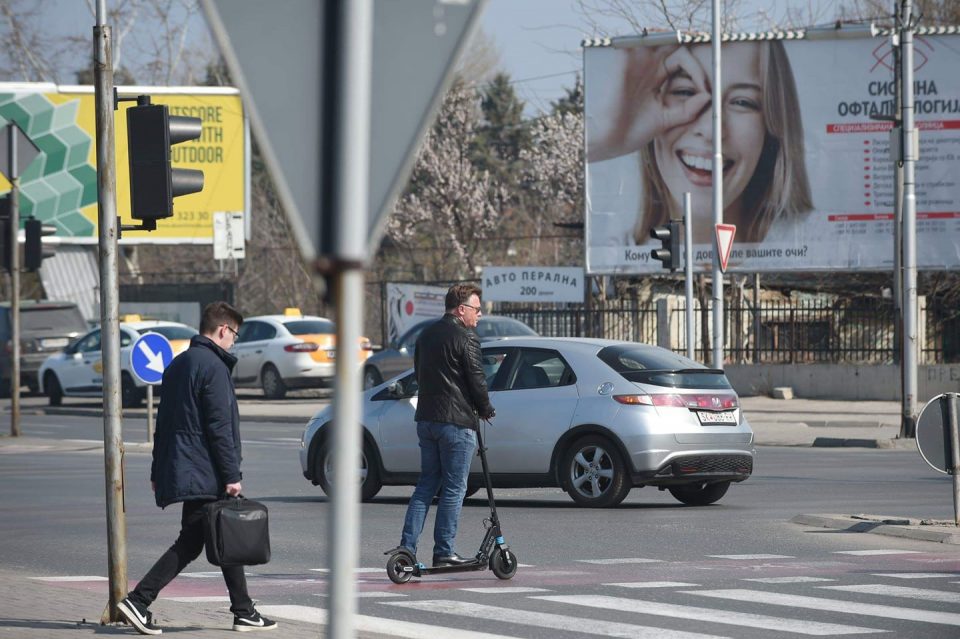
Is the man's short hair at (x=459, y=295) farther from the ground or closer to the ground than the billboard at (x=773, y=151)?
closer to the ground

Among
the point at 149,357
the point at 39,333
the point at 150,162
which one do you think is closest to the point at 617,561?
the point at 150,162

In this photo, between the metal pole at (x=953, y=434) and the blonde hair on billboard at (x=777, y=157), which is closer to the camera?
the metal pole at (x=953, y=434)

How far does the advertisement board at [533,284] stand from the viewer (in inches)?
1359

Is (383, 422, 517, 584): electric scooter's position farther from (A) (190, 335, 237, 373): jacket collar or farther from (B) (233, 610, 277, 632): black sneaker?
(A) (190, 335, 237, 373): jacket collar

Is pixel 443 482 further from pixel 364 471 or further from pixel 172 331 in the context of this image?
pixel 172 331

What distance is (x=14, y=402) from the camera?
81.6 ft

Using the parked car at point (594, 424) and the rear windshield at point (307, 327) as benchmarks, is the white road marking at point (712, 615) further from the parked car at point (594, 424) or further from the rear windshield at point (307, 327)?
the rear windshield at point (307, 327)

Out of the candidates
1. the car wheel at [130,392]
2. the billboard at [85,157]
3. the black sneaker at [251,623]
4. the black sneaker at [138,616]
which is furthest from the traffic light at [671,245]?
the billboard at [85,157]

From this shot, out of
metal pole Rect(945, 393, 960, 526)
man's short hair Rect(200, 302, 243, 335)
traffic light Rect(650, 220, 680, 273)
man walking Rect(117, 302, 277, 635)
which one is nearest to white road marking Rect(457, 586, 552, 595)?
man walking Rect(117, 302, 277, 635)

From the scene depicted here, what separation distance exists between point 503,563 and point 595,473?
178 inches

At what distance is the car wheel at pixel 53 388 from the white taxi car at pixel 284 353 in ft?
11.9

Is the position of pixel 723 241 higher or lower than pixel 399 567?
higher

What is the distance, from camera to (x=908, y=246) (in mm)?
23719

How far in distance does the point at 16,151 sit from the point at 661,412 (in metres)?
12.9
